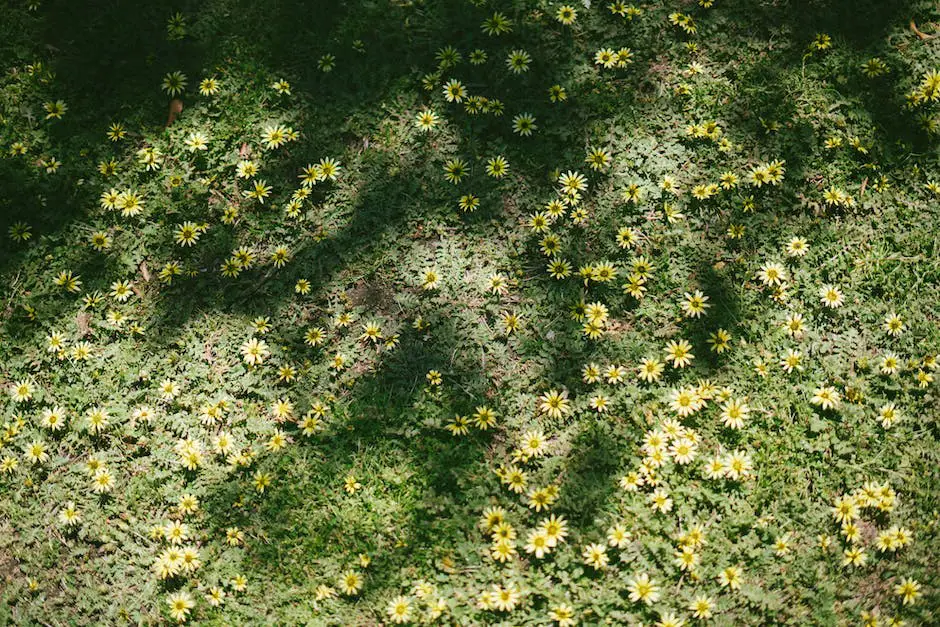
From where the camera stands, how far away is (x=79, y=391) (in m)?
3.94

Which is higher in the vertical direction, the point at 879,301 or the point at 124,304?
the point at 879,301

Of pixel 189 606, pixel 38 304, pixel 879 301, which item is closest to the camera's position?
pixel 189 606

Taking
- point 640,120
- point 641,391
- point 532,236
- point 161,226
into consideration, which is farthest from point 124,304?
point 640,120

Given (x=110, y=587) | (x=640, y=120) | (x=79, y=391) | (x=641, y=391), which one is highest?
(x=640, y=120)

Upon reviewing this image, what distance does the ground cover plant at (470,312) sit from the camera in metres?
3.52

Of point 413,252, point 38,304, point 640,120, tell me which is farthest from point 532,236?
point 38,304

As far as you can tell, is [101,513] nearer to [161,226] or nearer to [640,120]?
[161,226]

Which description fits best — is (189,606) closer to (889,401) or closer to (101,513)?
(101,513)

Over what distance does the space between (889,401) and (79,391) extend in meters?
4.69

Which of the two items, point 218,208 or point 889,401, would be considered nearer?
point 889,401

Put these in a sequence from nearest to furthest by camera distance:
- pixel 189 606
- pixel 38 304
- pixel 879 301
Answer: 1. pixel 189 606
2. pixel 879 301
3. pixel 38 304

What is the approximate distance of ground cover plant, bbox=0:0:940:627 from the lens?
3518 mm

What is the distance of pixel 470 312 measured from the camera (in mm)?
3936

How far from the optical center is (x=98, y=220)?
4238 mm
